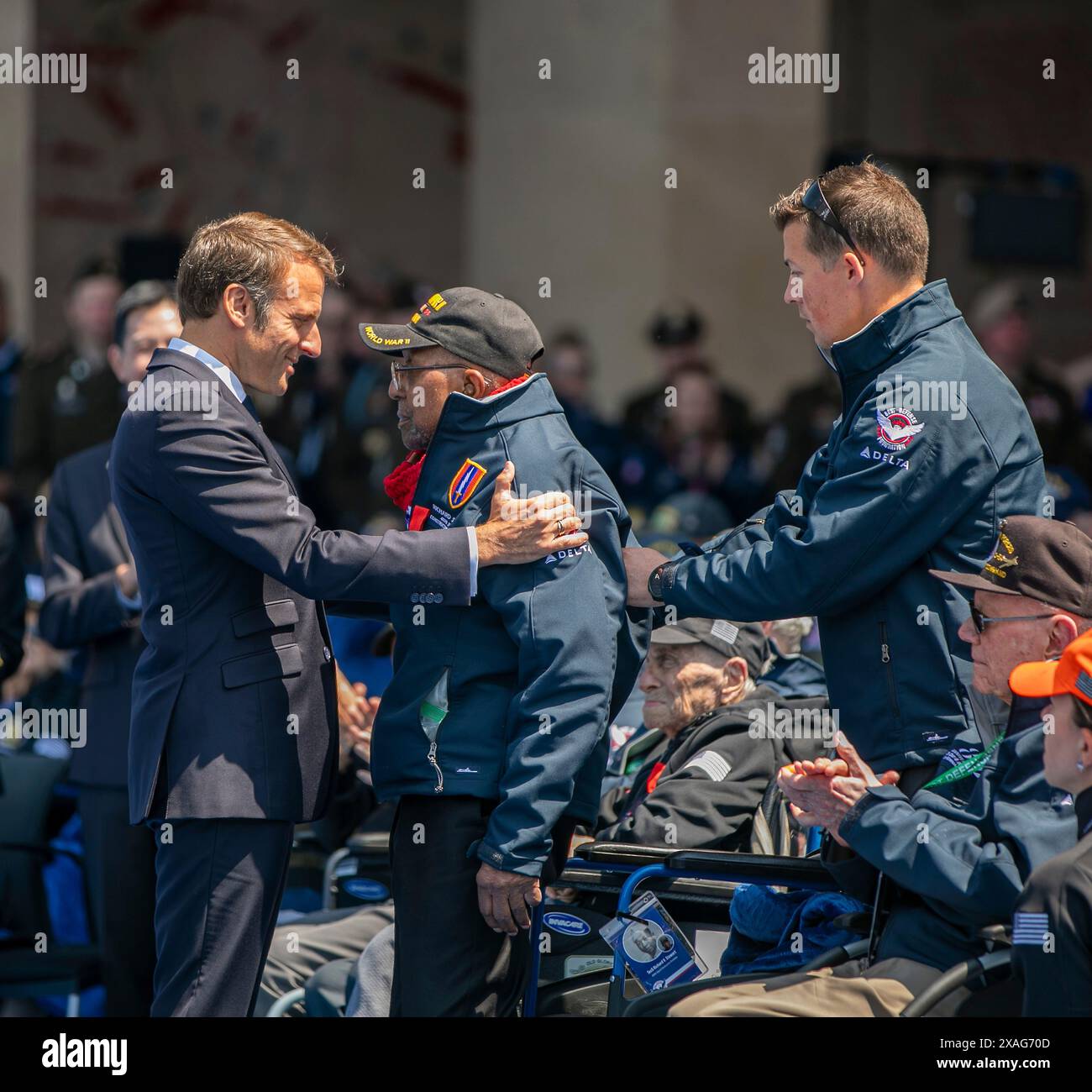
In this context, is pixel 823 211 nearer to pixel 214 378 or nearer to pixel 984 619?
pixel 984 619

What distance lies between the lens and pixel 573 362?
10.4 metres

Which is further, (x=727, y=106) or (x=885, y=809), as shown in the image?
(x=727, y=106)

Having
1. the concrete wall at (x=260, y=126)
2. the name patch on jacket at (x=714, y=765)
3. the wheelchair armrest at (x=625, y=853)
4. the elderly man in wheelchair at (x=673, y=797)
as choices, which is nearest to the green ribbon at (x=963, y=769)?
the wheelchair armrest at (x=625, y=853)

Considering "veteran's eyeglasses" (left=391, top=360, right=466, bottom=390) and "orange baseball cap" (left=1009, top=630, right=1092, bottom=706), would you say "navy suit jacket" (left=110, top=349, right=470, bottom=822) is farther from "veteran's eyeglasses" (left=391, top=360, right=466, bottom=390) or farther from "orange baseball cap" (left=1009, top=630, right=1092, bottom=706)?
"orange baseball cap" (left=1009, top=630, right=1092, bottom=706)

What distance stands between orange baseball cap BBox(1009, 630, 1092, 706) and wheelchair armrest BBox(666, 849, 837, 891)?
73 cm

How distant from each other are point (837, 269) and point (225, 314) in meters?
1.31

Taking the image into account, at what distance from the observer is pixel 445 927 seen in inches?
140

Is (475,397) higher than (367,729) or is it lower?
higher

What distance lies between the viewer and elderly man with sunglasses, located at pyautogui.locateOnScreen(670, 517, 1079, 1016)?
332 cm

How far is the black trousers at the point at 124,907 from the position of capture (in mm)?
4656

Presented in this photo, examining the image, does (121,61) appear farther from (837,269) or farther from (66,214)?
(837,269)


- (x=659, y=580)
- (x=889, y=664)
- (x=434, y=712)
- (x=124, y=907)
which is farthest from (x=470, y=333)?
(x=124, y=907)

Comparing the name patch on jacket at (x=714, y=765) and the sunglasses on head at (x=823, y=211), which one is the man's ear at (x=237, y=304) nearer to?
the sunglasses on head at (x=823, y=211)

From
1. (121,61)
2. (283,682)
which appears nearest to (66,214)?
(121,61)
